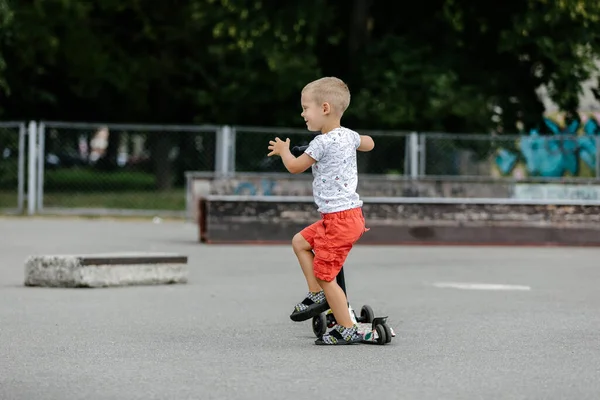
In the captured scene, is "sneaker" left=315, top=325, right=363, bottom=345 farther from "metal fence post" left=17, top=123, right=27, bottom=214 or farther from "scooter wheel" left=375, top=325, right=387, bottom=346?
"metal fence post" left=17, top=123, right=27, bottom=214

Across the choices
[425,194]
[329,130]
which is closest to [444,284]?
[329,130]

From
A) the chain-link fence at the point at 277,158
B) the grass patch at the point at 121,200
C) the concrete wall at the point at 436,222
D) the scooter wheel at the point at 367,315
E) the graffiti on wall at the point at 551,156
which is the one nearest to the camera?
the scooter wheel at the point at 367,315

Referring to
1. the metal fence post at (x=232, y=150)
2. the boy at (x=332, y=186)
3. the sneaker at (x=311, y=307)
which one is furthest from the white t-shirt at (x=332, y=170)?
the metal fence post at (x=232, y=150)

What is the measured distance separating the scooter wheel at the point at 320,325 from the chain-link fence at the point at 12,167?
19.5 m

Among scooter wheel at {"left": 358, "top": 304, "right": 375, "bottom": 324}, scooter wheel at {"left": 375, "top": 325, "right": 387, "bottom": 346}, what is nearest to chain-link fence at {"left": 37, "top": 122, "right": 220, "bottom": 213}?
scooter wheel at {"left": 358, "top": 304, "right": 375, "bottom": 324}

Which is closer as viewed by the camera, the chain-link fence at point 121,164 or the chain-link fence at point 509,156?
the chain-link fence at point 509,156

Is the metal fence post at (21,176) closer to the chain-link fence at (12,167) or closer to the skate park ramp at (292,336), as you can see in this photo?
the chain-link fence at (12,167)

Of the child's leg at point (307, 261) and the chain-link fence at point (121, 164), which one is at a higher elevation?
the chain-link fence at point (121, 164)

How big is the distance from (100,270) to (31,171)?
15108 mm

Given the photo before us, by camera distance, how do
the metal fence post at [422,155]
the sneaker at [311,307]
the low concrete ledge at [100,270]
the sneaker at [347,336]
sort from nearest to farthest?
the sneaker at [347,336] → the sneaker at [311,307] → the low concrete ledge at [100,270] → the metal fence post at [422,155]

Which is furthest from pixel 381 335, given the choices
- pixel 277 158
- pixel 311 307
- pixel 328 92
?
pixel 277 158

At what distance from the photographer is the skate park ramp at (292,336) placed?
7051 millimetres

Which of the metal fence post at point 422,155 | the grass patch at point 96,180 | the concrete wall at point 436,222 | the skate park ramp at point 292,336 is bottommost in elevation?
the skate park ramp at point 292,336

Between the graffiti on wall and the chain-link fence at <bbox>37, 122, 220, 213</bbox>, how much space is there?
5485 millimetres
